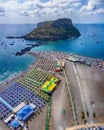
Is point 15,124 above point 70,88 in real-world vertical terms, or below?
below

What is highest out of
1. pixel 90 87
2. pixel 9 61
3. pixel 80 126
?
pixel 9 61

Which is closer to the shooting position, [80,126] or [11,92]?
[80,126]

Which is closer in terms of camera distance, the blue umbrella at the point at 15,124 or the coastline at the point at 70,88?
the blue umbrella at the point at 15,124

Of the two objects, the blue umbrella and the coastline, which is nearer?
the blue umbrella

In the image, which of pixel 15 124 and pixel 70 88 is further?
pixel 70 88

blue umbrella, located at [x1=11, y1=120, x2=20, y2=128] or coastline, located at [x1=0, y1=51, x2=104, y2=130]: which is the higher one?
coastline, located at [x1=0, y1=51, x2=104, y2=130]

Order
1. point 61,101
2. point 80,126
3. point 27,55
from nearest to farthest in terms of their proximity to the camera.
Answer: point 80,126, point 61,101, point 27,55

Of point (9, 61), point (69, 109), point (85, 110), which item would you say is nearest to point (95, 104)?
point (85, 110)

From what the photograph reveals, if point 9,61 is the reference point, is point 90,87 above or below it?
below

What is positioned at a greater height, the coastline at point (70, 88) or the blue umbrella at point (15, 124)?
the coastline at point (70, 88)

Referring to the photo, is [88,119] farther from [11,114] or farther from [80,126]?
[11,114]

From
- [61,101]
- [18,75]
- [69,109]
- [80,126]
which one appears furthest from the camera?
[18,75]
